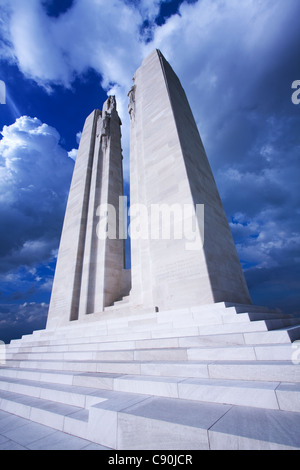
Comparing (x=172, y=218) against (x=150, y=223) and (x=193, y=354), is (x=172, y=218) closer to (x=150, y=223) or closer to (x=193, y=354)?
(x=150, y=223)

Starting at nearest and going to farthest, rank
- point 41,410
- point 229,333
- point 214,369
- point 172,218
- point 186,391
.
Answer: point 186,391
point 214,369
point 41,410
point 229,333
point 172,218

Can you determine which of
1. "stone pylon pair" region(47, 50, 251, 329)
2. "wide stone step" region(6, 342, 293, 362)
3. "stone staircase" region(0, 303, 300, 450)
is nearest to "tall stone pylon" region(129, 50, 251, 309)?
"stone pylon pair" region(47, 50, 251, 329)

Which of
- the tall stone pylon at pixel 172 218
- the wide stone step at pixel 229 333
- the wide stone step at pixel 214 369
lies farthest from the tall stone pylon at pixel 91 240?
the wide stone step at pixel 214 369

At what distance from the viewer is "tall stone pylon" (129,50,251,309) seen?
7.27m

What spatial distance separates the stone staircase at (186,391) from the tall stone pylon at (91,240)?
715 centimetres

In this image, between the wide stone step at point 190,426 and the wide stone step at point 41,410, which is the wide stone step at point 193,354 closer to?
the wide stone step at point 190,426

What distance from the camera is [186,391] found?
111 inches

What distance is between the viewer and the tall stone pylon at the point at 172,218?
7.27 meters

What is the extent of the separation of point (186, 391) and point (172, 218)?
636 cm

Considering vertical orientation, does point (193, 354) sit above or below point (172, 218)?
below

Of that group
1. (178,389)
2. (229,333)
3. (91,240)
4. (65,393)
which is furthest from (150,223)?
(178,389)

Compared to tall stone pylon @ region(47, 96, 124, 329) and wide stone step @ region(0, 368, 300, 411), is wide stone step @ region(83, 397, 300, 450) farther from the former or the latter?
tall stone pylon @ region(47, 96, 124, 329)

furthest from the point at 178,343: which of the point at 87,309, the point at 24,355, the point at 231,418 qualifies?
the point at 87,309

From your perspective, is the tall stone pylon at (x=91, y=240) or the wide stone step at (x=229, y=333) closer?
the wide stone step at (x=229, y=333)
